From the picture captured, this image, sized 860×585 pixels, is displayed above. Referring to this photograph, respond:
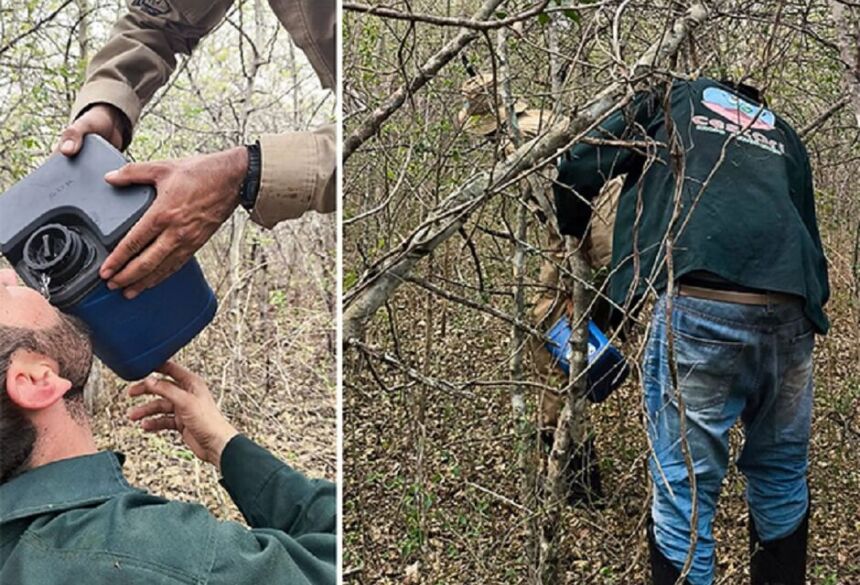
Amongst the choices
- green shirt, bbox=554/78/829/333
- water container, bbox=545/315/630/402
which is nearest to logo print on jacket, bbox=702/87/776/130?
green shirt, bbox=554/78/829/333

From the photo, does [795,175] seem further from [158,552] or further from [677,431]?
[158,552]

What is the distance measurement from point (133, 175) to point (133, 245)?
65 mm

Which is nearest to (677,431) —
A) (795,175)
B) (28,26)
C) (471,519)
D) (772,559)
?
(772,559)

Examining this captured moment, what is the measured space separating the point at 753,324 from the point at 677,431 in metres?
0.28

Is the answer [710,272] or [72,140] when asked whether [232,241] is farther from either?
[710,272]

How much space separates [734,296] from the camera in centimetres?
185

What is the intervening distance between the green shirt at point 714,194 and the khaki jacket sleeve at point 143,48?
41.4 inches

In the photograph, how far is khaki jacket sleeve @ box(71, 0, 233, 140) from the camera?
0.90 metres

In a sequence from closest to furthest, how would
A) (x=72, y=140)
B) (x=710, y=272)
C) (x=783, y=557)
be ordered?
(x=72, y=140) < (x=710, y=272) < (x=783, y=557)

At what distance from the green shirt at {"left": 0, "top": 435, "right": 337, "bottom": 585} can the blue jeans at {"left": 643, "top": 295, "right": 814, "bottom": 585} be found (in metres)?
1.17

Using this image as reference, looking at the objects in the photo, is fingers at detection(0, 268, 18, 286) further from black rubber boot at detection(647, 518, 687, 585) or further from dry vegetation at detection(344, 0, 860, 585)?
black rubber boot at detection(647, 518, 687, 585)

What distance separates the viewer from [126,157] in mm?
861

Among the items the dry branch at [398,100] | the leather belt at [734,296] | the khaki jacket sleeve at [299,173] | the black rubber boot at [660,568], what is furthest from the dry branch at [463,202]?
the black rubber boot at [660,568]

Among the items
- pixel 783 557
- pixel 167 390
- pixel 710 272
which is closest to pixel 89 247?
pixel 167 390
